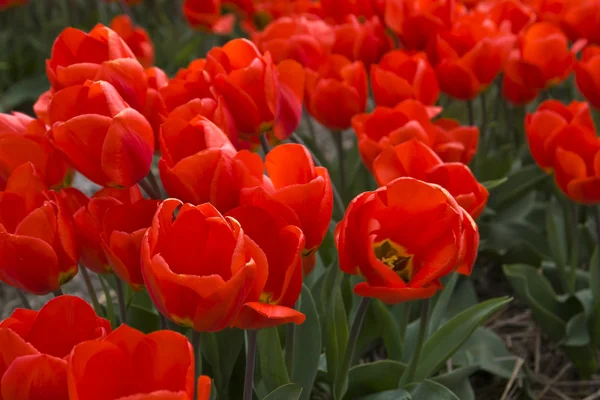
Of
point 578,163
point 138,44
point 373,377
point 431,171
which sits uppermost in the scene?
point 431,171

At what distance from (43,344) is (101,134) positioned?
0.77 ft

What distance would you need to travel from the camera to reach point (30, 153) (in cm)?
82

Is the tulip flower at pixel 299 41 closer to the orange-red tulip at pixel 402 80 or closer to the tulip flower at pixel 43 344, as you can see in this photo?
the orange-red tulip at pixel 402 80

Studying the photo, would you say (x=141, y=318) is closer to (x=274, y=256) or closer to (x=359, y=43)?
(x=274, y=256)

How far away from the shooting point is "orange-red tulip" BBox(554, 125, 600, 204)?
1031mm

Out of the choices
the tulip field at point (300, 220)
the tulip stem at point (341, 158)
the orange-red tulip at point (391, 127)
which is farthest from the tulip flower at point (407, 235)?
the tulip stem at point (341, 158)

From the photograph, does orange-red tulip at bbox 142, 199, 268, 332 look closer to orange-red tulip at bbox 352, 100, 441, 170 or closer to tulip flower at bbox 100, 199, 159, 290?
tulip flower at bbox 100, 199, 159, 290

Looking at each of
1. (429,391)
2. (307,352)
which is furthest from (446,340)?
(307,352)

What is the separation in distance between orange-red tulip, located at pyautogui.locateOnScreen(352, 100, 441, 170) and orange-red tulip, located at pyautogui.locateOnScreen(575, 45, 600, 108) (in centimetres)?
36

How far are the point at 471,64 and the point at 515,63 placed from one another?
113 millimetres

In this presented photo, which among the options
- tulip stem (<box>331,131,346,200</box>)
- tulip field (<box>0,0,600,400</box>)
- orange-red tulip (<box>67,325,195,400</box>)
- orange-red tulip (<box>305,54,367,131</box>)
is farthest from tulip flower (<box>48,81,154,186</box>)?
tulip stem (<box>331,131,346,200</box>)

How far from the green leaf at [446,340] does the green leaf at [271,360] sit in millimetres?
231

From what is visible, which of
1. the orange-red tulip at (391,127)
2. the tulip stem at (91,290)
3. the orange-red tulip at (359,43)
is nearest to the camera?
the tulip stem at (91,290)

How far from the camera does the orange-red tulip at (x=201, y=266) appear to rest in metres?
0.57
